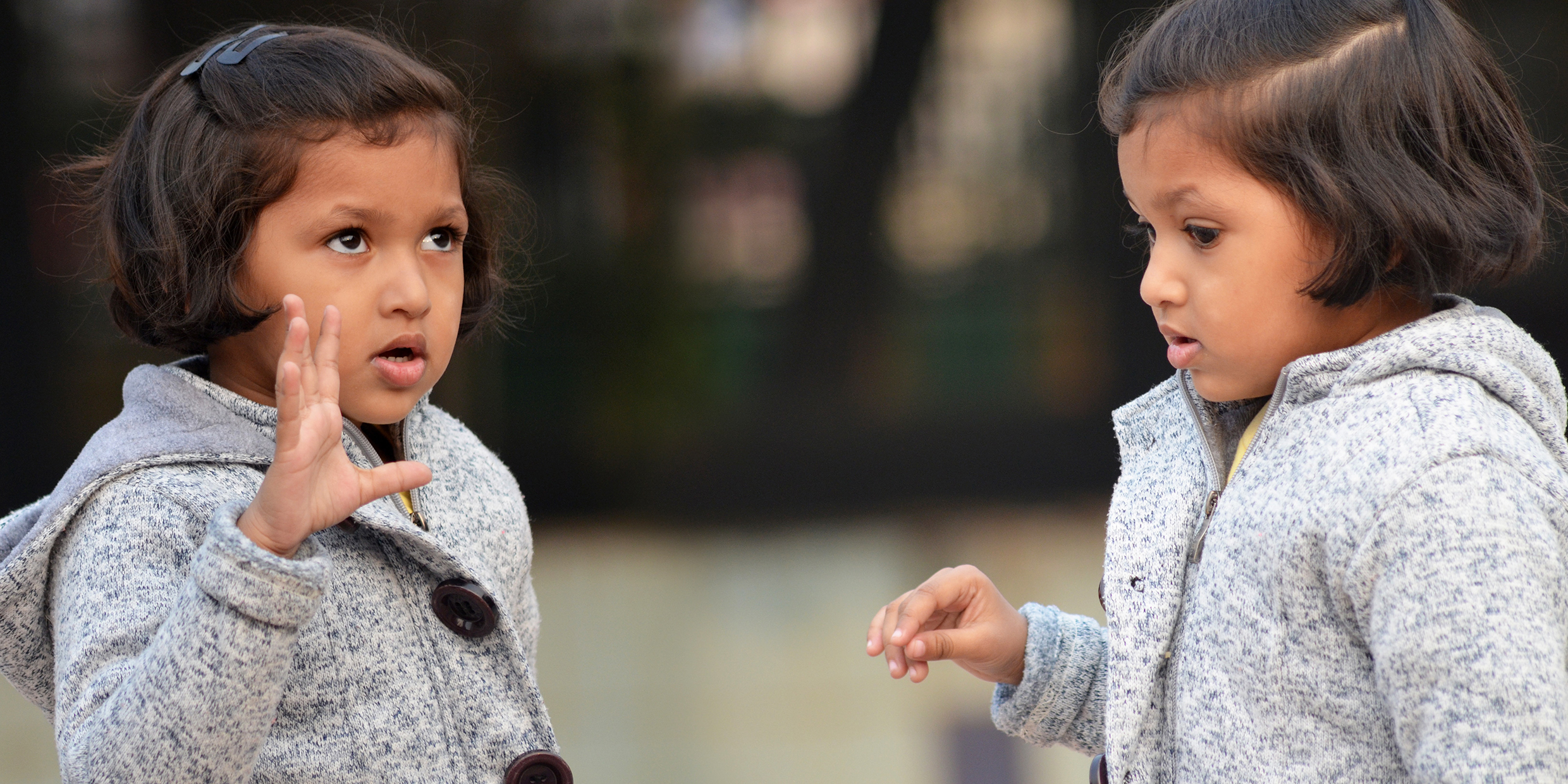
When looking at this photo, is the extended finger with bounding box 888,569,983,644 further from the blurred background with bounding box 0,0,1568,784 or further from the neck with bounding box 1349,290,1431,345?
the blurred background with bounding box 0,0,1568,784

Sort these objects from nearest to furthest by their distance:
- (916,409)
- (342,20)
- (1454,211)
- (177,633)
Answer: (177,633) < (1454,211) < (342,20) < (916,409)

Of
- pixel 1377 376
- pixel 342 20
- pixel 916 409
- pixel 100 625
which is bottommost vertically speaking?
pixel 916 409

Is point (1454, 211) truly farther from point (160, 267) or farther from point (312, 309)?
point (160, 267)

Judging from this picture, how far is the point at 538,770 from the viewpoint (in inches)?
52.1

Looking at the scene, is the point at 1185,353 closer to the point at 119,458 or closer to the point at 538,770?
the point at 538,770

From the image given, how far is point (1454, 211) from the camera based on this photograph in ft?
3.86

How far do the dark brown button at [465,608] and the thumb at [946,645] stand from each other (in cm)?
43

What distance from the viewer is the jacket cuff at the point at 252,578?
41.6 inches

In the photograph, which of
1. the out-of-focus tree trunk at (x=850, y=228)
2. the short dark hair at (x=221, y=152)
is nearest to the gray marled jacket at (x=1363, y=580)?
the short dark hair at (x=221, y=152)

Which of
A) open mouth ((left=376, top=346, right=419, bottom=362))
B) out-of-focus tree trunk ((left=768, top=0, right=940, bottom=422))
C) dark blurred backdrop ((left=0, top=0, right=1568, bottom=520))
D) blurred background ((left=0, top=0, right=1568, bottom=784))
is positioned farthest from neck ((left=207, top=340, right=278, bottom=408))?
out-of-focus tree trunk ((left=768, top=0, right=940, bottom=422))

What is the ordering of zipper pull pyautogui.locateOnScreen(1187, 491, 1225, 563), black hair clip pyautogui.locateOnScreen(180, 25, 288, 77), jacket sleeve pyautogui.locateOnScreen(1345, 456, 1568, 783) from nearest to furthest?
1. jacket sleeve pyautogui.locateOnScreen(1345, 456, 1568, 783)
2. zipper pull pyautogui.locateOnScreen(1187, 491, 1225, 563)
3. black hair clip pyautogui.locateOnScreen(180, 25, 288, 77)

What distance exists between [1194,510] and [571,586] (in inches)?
119

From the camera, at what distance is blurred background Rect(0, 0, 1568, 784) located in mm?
3936

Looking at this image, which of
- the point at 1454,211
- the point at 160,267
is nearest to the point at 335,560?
the point at 160,267
